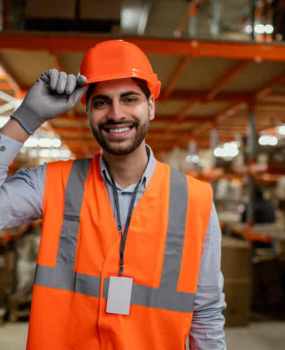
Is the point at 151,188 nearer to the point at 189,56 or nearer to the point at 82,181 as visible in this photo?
the point at 82,181

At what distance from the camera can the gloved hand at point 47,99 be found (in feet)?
5.27

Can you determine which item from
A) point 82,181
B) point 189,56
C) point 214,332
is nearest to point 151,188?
point 82,181

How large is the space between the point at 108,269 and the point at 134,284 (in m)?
0.14

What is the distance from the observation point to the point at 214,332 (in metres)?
1.85

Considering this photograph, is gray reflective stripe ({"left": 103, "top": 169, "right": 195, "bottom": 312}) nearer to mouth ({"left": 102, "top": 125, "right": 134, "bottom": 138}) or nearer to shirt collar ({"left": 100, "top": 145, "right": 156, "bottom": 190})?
shirt collar ({"left": 100, "top": 145, "right": 156, "bottom": 190})

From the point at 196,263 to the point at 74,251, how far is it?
0.61 meters

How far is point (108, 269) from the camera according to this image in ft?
5.50

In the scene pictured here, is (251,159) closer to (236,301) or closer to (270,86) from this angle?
(270,86)

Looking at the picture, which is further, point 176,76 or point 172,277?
point 176,76

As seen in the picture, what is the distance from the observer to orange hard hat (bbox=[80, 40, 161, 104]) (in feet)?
5.74

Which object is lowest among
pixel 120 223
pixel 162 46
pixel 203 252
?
pixel 203 252

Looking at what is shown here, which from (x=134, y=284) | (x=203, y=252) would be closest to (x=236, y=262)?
(x=203, y=252)

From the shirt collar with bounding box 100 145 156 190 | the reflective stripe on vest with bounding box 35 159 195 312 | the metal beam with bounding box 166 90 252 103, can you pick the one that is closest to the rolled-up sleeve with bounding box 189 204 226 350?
the reflective stripe on vest with bounding box 35 159 195 312

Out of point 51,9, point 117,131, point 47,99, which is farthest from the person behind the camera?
point 51,9
